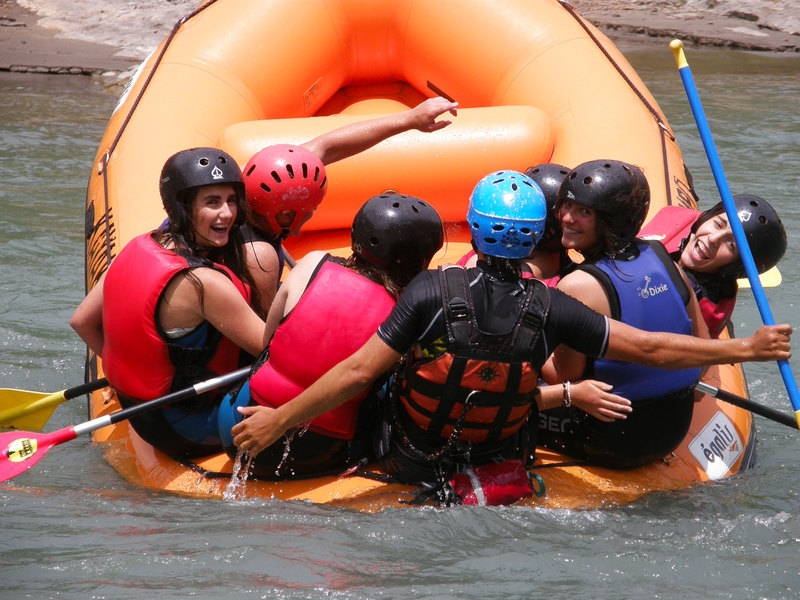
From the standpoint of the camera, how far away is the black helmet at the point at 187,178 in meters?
3.17

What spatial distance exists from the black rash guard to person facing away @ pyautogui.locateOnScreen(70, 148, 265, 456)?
0.60 m

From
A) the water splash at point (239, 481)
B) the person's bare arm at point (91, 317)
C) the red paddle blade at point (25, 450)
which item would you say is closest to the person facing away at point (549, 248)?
the water splash at point (239, 481)

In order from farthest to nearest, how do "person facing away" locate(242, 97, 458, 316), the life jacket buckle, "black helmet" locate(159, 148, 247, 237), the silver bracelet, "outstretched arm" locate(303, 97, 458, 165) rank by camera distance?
"outstretched arm" locate(303, 97, 458, 165), "person facing away" locate(242, 97, 458, 316), "black helmet" locate(159, 148, 247, 237), the silver bracelet, the life jacket buckle

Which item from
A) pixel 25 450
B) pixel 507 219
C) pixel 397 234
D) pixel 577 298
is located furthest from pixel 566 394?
pixel 25 450

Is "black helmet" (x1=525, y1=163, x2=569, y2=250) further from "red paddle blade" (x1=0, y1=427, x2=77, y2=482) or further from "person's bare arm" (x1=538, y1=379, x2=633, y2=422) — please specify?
"red paddle blade" (x1=0, y1=427, x2=77, y2=482)

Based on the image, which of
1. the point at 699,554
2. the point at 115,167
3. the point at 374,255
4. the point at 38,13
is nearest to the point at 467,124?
the point at 115,167

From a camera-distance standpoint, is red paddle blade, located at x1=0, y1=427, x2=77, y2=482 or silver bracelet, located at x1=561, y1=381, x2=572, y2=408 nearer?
silver bracelet, located at x1=561, y1=381, x2=572, y2=408

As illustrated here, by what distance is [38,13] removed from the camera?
41.2ft

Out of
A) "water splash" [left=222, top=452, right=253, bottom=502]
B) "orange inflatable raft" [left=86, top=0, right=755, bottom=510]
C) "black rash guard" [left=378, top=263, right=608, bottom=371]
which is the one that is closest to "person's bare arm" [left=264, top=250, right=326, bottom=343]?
"black rash guard" [left=378, top=263, right=608, bottom=371]

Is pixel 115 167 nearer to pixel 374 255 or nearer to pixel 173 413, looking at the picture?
pixel 173 413

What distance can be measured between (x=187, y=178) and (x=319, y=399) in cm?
83

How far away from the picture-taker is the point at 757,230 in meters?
3.25

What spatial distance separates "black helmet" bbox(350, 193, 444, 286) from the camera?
9.22 feet

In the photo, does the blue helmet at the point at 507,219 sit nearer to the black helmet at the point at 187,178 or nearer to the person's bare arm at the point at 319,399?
the person's bare arm at the point at 319,399
